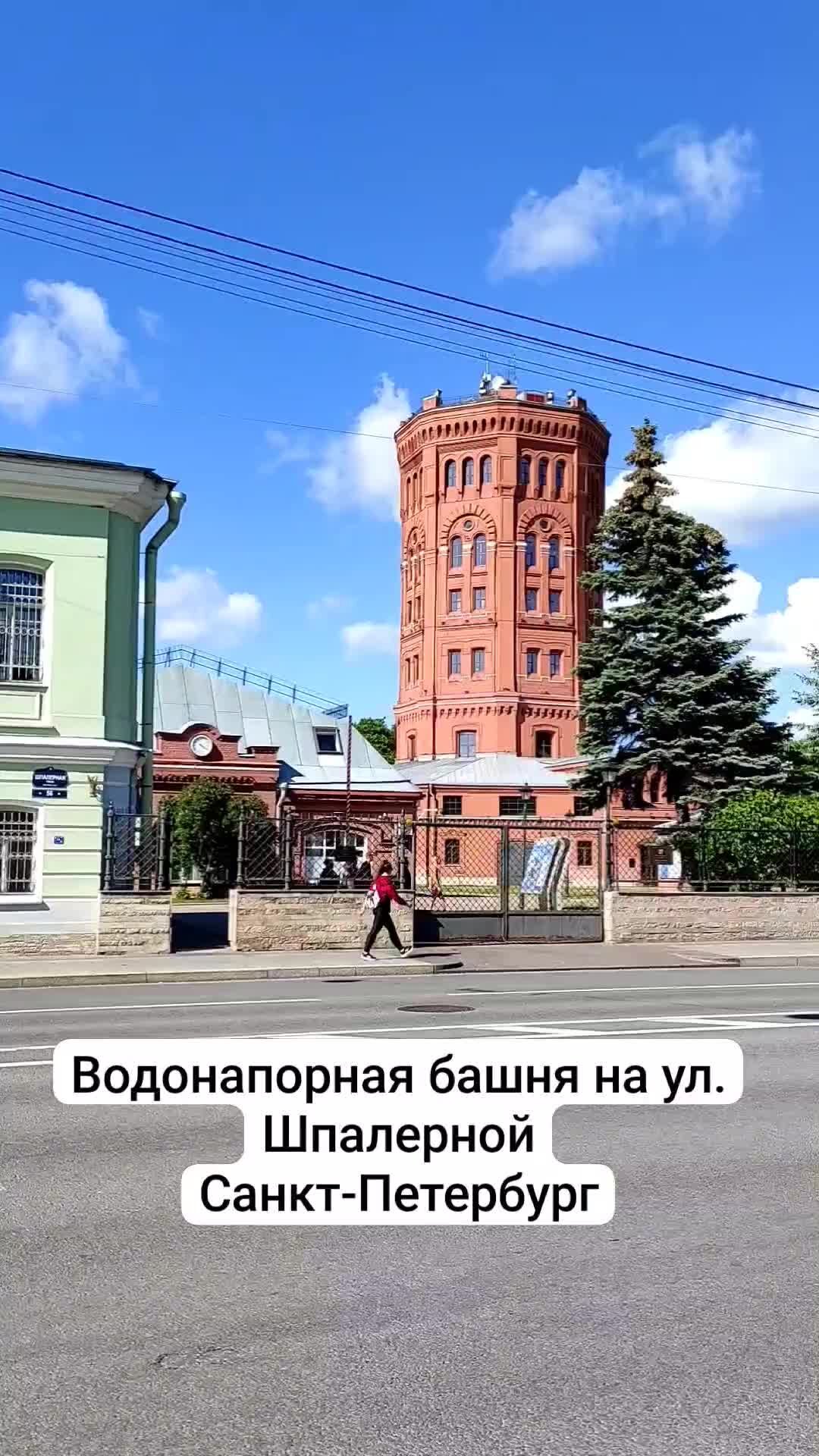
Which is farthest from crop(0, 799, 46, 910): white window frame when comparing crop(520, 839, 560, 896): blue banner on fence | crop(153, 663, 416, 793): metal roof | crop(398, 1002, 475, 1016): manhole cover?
crop(153, 663, 416, 793): metal roof

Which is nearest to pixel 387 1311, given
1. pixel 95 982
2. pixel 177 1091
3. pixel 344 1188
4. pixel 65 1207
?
pixel 344 1188

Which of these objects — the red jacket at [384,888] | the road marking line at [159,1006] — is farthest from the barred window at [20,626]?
the road marking line at [159,1006]

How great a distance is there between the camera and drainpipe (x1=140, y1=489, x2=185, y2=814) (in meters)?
24.9

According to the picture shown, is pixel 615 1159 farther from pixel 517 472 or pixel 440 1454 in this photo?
pixel 517 472

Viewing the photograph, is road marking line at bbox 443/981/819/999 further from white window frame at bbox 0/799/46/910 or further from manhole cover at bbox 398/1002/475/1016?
white window frame at bbox 0/799/46/910

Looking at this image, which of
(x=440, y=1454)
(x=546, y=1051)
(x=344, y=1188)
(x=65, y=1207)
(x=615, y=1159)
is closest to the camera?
(x=440, y=1454)

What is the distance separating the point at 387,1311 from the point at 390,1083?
1094 mm

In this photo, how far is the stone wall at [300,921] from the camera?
22.7 m

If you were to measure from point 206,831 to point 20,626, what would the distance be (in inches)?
1002

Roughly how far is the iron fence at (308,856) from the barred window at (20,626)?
455 cm

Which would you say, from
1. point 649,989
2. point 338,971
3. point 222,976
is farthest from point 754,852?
point 222,976

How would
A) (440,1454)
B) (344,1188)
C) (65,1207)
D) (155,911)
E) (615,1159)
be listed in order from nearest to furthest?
(440,1454), (344,1188), (65,1207), (615,1159), (155,911)

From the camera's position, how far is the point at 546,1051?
5.82 metres

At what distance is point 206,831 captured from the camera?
4747 centimetres
